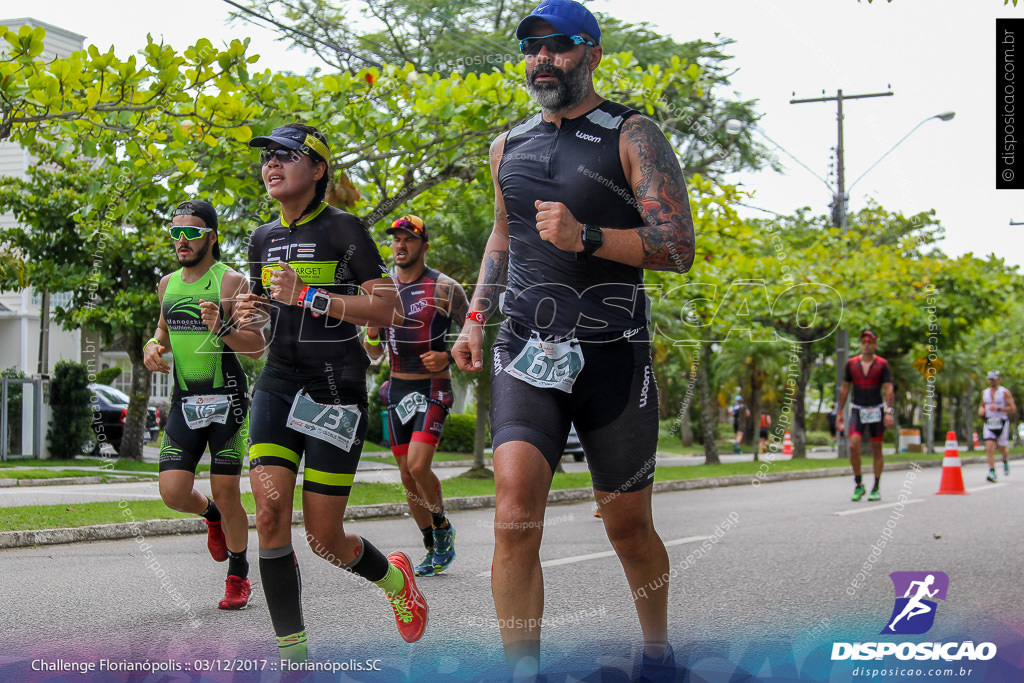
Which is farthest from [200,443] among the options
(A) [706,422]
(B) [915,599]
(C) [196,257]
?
(A) [706,422]

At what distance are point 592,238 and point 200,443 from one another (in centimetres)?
316

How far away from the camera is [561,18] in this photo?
3367 mm

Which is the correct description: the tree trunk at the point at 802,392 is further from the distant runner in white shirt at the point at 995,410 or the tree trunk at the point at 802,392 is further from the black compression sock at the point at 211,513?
the black compression sock at the point at 211,513

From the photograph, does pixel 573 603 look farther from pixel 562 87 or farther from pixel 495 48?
pixel 495 48

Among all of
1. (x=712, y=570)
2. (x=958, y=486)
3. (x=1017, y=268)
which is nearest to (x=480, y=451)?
(x=958, y=486)

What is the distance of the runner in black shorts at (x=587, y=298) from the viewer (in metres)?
3.26

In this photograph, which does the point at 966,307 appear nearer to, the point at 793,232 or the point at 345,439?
the point at 793,232

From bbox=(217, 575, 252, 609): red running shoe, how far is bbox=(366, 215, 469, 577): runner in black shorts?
57.4 inches

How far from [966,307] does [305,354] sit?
25.6 meters

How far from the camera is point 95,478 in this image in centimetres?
1608

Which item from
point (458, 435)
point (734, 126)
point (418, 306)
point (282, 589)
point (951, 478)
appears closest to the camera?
point (282, 589)

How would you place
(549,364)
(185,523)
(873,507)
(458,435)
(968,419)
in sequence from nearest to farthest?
(549,364) → (185,523) → (873,507) → (458,435) → (968,419)

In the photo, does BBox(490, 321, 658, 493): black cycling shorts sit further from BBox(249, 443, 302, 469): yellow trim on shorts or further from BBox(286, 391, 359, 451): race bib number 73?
BBox(249, 443, 302, 469): yellow trim on shorts

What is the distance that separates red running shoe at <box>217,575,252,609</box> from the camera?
18.1 ft
